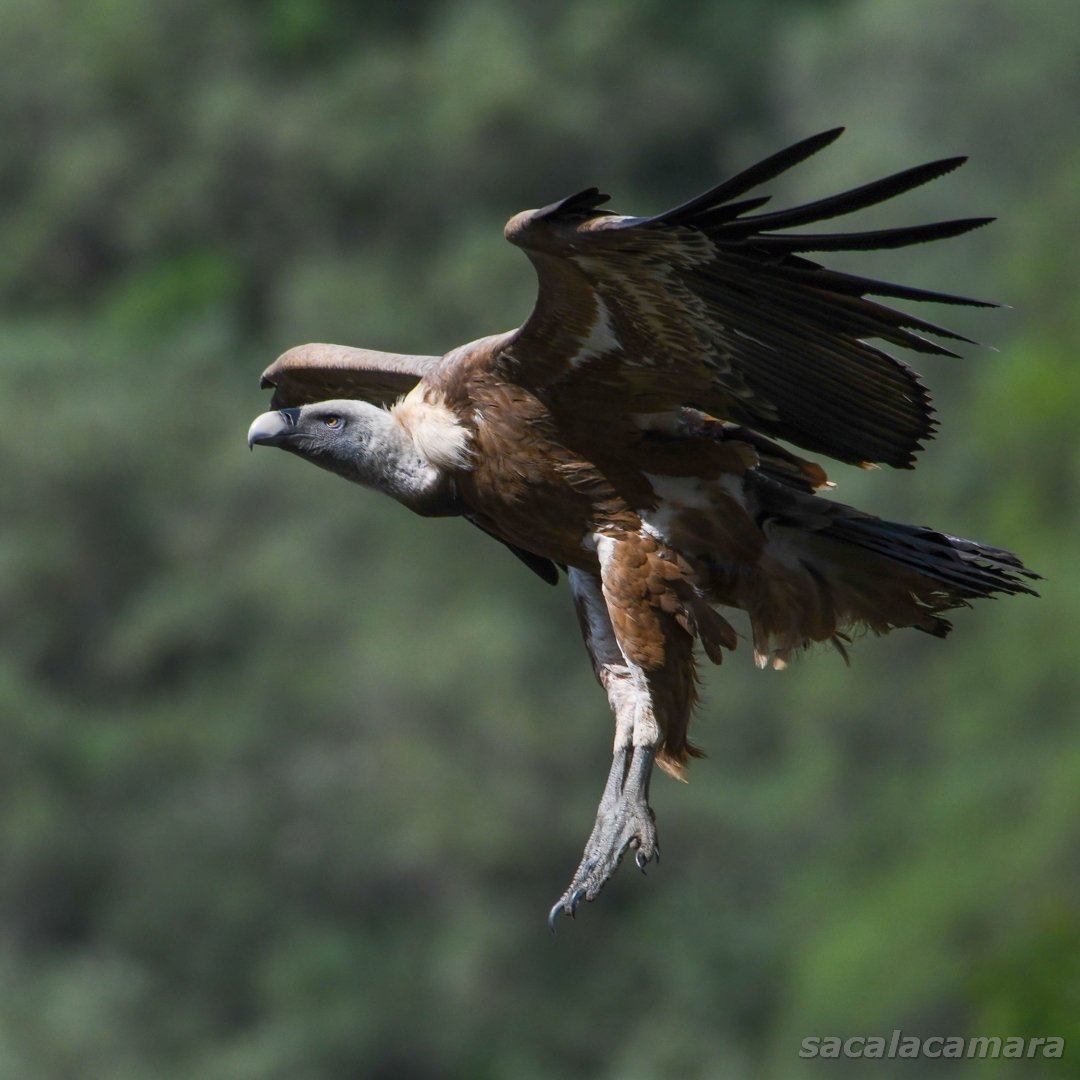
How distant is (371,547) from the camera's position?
50812 millimetres

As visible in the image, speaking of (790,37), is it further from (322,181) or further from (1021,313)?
(1021,313)

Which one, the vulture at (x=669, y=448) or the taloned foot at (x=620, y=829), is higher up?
the vulture at (x=669, y=448)

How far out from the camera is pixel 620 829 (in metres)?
7.79

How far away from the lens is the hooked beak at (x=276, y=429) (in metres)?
8.56

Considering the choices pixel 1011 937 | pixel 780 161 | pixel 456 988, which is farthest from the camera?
pixel 456 988

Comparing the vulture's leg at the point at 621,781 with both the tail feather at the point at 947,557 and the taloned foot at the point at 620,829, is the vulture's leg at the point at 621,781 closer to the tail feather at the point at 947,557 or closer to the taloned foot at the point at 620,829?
the taloned foot at the point at 620,829

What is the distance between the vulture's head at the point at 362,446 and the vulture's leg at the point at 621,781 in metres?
0.72

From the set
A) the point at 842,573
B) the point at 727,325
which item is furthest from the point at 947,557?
the point at 727,325

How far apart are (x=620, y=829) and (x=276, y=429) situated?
1.86 m

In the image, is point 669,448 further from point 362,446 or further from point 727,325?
point 362,446

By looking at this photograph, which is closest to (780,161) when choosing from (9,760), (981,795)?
(981,795)

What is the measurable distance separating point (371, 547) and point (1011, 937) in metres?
19.9

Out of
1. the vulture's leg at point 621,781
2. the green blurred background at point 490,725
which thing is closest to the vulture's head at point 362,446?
the vulture's leg at point 621,781

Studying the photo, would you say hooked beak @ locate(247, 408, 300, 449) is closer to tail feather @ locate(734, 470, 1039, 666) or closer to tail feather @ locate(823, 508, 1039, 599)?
tail feather @ locate(734, 470, 1039, 666)
